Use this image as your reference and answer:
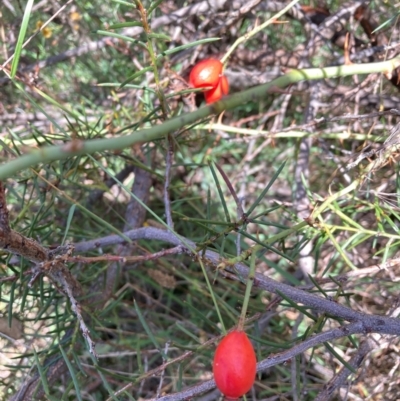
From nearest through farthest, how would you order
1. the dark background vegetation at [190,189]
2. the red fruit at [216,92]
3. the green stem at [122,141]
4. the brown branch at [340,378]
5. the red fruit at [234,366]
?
the green stem at [122,141] < the red fruit at [234,366] < the brown branch at [340,378] < the red fruit at [216,92] < the dark background vegetation at [190,189]

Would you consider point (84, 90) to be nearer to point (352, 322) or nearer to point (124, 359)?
point (124, 359)

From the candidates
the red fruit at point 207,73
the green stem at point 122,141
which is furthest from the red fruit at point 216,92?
the green stem at point 122,141

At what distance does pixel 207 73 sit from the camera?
37.9 inches

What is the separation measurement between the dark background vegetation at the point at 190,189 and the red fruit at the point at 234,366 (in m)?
0.46

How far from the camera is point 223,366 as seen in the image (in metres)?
0.57

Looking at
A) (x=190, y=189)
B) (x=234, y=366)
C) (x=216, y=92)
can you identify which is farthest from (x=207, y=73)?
(x=190, y=189)

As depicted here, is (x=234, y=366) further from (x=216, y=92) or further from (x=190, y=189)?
(x=190, y=189)

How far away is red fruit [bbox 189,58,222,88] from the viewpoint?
3.16ft

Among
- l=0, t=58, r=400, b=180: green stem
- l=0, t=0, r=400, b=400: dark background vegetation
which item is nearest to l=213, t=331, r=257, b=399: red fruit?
l=0, t=58, r=400, b=180: green stem

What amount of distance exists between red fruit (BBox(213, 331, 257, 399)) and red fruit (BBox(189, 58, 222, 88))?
0.55m

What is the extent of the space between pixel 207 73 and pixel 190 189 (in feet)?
2.42

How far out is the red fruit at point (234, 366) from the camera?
0.56 metres

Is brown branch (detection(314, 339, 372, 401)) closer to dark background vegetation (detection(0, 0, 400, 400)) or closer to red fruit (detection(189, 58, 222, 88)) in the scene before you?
dark background vegetation (detection(0, 0, 400, 400))

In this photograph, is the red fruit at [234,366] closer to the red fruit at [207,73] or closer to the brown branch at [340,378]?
the brown branch at [340,378]
